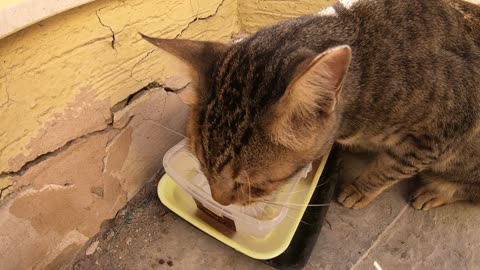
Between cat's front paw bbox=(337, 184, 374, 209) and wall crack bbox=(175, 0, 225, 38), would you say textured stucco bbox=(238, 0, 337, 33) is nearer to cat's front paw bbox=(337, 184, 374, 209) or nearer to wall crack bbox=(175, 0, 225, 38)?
wall crack bbox=(175, 0, 225, 38)

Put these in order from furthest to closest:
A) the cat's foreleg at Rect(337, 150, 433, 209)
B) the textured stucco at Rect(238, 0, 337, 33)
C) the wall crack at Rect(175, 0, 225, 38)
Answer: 1. the textured stucco at Rect(238, 0, 337, 33)
2. the wall crack at Rect(175, 0, 225, 38)
3. the cat's foreleg at Rect(337, 150, 433, 209)

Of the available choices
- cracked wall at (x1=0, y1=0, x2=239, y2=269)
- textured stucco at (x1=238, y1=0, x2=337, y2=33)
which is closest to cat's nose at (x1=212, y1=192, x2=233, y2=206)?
cracked wall at (x1=0, y1=0, x2=239, y2=269)

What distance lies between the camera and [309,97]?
3.67ft

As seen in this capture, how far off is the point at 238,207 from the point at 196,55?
0.61 m

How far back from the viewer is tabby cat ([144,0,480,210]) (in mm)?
1253

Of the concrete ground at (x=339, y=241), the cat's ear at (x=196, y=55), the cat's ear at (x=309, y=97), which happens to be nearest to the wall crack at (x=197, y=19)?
the cat's ear at (x=196, y=55)

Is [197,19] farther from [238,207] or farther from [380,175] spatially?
[380,175]

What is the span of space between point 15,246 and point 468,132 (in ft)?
6.04

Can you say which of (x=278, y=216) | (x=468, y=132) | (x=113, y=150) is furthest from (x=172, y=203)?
(x=468, y=132)

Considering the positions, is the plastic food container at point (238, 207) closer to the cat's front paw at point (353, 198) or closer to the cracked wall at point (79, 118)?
the cracked wall at point (79, 118)

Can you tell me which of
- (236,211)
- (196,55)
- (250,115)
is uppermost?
(196,55)

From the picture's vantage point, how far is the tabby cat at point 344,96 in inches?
49.3

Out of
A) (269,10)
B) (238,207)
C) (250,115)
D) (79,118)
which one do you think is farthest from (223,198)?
(269,10)

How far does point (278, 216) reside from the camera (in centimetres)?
177
